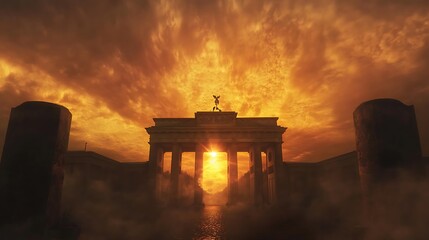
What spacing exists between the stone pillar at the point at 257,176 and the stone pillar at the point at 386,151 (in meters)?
29.8

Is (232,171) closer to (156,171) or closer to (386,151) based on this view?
(156,171)

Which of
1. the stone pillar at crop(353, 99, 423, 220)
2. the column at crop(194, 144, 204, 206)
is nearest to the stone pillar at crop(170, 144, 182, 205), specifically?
the column at crop(194, 144, 204, 206)

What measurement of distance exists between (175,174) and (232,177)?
735 cm

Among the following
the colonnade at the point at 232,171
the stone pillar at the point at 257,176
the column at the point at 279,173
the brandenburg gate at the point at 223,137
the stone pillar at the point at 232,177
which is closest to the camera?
the column at the point at 279,173

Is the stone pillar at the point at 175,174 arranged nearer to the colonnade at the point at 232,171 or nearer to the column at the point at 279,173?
the colonnade at the point at 232,171

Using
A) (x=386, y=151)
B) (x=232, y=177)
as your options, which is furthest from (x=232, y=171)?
(x=386, y=151)

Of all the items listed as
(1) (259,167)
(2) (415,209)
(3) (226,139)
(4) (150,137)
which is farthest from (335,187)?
(2) (415,209)

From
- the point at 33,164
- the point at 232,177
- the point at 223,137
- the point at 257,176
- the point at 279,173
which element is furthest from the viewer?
the point at 232,177

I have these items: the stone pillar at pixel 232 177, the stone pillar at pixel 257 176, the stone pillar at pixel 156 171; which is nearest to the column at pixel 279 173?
the stone pillar at pixel 257 176

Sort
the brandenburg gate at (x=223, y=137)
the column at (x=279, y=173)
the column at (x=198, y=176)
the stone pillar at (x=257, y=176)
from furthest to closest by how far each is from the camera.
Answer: the brandenburg gate at (x=223, y=137), the stone pillar at (x=257, y=176), the column at (x=198, y=176), the column at (x=279, y=173)

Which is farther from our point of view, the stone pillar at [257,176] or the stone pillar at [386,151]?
the stone pillar at [257,176]

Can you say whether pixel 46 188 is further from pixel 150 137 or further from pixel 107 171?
pixel 150 137

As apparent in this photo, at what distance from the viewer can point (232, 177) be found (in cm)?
3544

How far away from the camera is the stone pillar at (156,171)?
3241 cm
